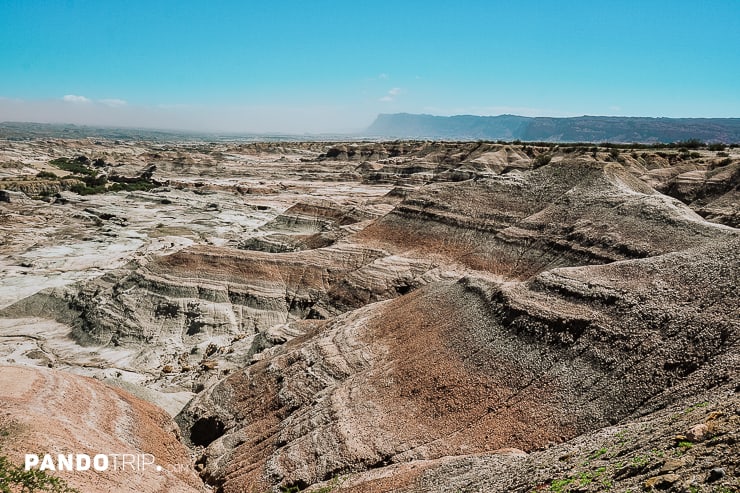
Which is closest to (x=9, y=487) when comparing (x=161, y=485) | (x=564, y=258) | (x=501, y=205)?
(x=161, y=485)

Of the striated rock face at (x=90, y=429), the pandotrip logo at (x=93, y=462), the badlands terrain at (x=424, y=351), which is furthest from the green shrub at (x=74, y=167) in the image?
the pandotrip logo at (x=93, y=462)

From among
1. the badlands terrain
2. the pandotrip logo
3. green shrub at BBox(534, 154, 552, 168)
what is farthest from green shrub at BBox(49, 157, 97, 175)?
the pandotrip logo

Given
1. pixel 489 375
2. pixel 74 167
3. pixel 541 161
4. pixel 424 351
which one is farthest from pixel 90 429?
pixel 74 167

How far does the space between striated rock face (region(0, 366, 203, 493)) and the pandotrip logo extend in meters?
0.07

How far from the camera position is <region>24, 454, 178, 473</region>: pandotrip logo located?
42.9 ft

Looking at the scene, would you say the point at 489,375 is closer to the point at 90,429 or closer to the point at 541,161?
the point at 90,429

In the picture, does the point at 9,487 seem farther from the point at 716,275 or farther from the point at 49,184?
the point at 49,184

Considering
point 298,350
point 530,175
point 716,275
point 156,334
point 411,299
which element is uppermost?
point 530,175

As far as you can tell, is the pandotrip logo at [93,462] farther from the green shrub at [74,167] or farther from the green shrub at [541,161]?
the green shrub at [74,167]

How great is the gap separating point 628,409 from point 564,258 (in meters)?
15.5

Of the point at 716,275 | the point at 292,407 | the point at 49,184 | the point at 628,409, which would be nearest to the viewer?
the point at 628,409

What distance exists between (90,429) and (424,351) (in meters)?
12.1

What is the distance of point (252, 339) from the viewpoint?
1134 inches

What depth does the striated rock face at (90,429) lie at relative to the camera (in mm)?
13867
